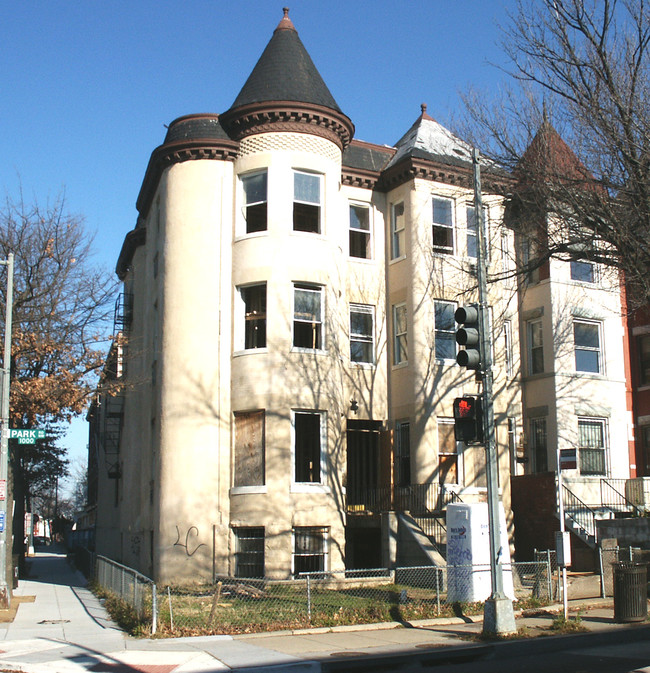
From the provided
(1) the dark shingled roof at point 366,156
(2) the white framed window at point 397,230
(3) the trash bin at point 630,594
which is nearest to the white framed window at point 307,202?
(1) the dark shingled roof at point 366,156

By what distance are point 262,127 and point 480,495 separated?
12.3 meters

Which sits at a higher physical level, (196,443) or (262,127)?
(262,127)

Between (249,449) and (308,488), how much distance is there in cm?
193

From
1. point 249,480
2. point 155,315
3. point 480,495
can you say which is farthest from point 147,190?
point 480,495

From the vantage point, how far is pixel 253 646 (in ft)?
44.0

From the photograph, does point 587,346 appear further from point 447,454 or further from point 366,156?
point 366,156

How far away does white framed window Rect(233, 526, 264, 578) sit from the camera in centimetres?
2192

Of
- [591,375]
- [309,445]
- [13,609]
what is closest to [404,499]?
[309,445]

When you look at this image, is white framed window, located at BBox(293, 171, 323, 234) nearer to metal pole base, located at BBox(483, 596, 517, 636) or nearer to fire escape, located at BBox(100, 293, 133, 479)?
fire escape, located at BBox(100, 293, 133, 479)

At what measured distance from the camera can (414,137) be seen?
2695 cm

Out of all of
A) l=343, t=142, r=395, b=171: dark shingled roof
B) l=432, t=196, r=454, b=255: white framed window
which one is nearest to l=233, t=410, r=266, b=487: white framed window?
l=432, t=196, r=454, b=255: white framed window

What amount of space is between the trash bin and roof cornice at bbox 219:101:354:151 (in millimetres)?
14705

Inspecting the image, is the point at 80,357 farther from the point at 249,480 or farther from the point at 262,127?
the point at 262,127

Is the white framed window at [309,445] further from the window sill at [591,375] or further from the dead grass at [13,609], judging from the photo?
the window sill at [591,375]
